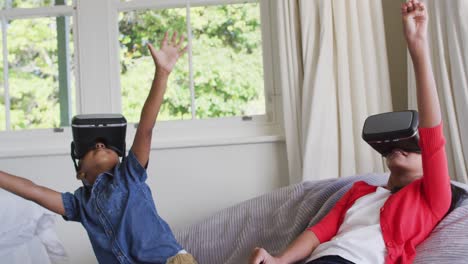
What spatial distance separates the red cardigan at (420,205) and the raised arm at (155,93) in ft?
2.11

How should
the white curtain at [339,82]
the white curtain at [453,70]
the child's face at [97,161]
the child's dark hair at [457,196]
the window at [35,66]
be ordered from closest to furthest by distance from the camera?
1. the child's dark hair at [457,196]
2. the child's face at [97,161]
3. the white curtain at [453,70]
4. the white curtain at [339,82]
5. the window at [35,66]

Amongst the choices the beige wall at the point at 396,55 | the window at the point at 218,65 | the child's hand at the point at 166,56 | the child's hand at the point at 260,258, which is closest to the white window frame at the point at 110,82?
the window at the point at 218,65

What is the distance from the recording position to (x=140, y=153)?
1720 mm

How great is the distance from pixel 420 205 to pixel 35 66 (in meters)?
2.09

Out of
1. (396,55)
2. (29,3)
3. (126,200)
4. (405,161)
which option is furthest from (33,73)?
(405,161)

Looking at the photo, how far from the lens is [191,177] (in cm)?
285

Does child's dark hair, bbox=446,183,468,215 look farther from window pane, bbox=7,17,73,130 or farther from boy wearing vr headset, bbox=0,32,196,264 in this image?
window pane, bbox=7,17,73,130

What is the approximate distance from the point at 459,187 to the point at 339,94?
0.97 metres

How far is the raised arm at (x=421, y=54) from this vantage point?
4.98ft

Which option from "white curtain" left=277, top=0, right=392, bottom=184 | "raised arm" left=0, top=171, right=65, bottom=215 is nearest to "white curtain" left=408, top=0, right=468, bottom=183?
"white curtain" left=277, top=0, right=392, bottom=184

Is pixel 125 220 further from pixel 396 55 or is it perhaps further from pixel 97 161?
pixel 396 55

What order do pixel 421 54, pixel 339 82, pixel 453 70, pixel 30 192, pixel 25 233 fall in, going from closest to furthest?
pixel 421 54 → pixel 30 192 → pixel 25 233 → pixel 453 70 → pixel 339 82

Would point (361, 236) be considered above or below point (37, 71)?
below

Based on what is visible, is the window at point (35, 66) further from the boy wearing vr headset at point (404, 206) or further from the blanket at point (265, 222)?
the boy wearing vr headset at point (404, 206)
